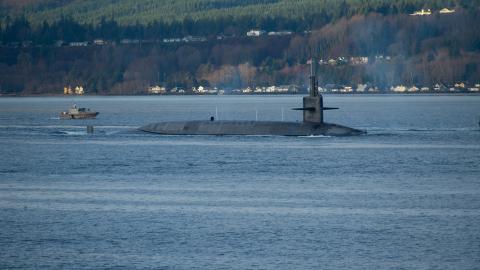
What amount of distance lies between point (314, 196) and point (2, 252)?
1878cm

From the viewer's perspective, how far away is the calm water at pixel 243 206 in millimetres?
35719

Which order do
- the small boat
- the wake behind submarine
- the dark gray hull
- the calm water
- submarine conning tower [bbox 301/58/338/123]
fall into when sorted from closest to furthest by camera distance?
1. the calm water
2. submarine conning tower [bbox 301/58/338/123]
3. the wake behind submarine
4. the dark gray hull
5. the small boat

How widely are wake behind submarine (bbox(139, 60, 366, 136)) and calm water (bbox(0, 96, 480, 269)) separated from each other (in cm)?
299

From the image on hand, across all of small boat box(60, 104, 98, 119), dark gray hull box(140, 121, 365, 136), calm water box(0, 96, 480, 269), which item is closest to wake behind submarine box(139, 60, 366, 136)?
dark gray hull box(140, 121, 365, 136)

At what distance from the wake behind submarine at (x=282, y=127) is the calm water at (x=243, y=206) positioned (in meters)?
2.99

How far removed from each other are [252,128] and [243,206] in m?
47.8

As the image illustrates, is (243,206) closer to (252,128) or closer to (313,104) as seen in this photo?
(313,104)

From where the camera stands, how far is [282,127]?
9281cm

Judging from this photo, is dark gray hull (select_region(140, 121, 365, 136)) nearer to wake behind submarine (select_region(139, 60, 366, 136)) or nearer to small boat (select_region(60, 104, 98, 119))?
wake behind submarine (select_region(139, 60, 366, 136))

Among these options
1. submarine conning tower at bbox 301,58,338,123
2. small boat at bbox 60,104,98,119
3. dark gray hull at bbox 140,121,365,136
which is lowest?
small boat at bbox 60,104,98,119

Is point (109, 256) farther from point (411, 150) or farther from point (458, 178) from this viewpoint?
point (411, 150)

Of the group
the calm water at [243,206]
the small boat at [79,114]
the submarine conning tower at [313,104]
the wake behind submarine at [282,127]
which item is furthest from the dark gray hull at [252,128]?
the small boat at [79,114]

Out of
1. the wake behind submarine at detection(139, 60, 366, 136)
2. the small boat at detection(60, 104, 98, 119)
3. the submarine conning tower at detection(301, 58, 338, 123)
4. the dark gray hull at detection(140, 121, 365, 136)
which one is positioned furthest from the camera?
the small boat at detection(60, 104, 98, 119)

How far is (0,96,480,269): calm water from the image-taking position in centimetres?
3572
